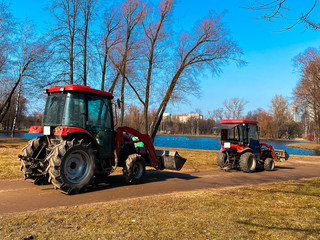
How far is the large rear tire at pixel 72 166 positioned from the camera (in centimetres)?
664

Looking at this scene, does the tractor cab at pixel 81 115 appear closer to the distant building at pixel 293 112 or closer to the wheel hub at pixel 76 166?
the wheel hub at pixel 76 166

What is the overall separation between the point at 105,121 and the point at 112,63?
34.2ft

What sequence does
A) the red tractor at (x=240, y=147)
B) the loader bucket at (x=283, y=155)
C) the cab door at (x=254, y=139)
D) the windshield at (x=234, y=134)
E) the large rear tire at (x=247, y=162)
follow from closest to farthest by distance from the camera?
the large rear tire at (x=247, y=162) → the red tractor at (x=240, y=147) → the windshield at (x=234, y=134) → the cab door at (x=254, y=139) → the loader bucket at (x=283, y=155)

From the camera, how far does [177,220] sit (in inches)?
188

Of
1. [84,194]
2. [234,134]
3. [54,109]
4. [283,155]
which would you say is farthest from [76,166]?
[283,155]

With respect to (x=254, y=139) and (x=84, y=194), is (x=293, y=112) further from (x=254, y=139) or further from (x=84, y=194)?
(x=84, y=194)

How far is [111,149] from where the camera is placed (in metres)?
8.31

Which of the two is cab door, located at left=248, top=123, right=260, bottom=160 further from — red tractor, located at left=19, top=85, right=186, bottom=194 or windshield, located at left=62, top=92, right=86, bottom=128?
windshield, located at left=62, top=92, right=86, bottom=128

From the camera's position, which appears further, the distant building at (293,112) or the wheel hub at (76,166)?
the distant building at (293,112)

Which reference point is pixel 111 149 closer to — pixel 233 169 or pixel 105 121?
pixel 105 121

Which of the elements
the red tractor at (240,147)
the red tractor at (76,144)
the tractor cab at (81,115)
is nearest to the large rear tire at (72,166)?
the red tractor at (76,144)

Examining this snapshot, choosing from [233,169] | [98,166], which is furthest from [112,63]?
[98,166]

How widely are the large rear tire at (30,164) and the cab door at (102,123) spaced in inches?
62.8

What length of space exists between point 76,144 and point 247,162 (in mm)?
8436
